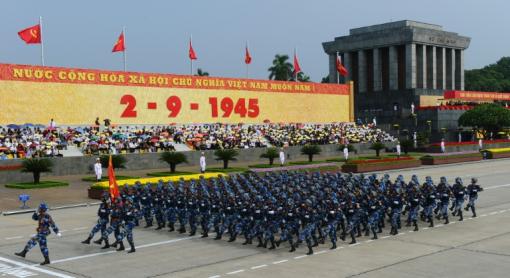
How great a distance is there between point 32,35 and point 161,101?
13236mm

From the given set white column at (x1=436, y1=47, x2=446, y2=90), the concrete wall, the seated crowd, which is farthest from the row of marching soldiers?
white column at (x1=436, y1=47, x2=446, y2=90)

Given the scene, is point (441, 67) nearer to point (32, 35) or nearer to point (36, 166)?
point (32, 35)

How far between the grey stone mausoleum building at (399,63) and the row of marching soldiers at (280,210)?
58.9m

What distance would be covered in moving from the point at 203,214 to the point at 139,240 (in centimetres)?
229

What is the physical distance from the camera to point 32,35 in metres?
45.3

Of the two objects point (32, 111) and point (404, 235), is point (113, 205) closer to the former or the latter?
point (404, 235)

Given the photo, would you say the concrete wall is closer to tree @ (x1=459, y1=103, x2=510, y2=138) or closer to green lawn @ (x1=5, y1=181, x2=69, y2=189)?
green lawn @ (x1=5, y1=181, x2=69, y2=189)

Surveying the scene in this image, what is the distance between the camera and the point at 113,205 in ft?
56.3

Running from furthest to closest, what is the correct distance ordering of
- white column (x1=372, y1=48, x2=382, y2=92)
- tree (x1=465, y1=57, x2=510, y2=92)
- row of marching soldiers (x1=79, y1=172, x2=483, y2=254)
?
tree (x1=465, y1=57, x2=510, y2=92)
white column (x1=372, y1=48, x2=382, y2=92)
row of marching soldiers (x1=79, y1=172, x2=483, y2=254)

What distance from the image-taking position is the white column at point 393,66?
87.8m

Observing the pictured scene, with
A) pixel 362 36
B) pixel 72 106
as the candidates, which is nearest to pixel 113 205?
pixel 72 106

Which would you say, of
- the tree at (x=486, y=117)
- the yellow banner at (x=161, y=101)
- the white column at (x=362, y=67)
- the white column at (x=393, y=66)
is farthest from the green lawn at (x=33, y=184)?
the white column at (x=362, y=67)

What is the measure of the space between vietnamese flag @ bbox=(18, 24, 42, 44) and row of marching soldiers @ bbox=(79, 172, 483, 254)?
27791 millimetres

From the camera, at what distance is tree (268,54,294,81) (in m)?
97.4
